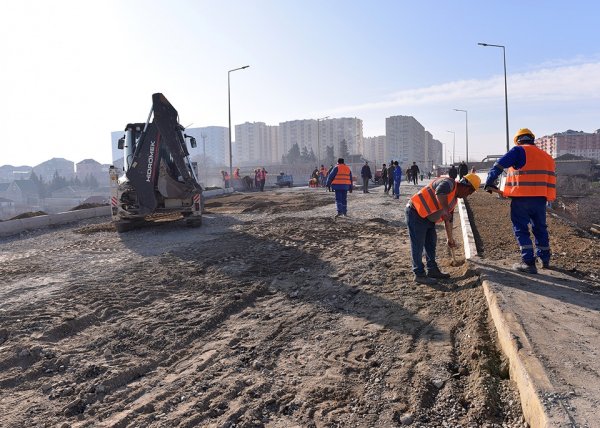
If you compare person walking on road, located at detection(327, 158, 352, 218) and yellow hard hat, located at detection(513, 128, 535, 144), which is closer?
yellow hard hat, located at detection(513, 128, 535, 144)

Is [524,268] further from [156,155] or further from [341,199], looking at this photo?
[156,155]

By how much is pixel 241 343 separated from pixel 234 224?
8.31 metres

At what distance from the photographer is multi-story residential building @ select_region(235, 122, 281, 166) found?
137375 mm

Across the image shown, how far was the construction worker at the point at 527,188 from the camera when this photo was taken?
221 inches

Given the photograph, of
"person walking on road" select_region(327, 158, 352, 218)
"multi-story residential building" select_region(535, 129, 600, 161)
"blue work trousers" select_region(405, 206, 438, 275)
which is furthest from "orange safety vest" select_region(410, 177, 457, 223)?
"multi-story residential building" select_region(535, 129, 600, 161)

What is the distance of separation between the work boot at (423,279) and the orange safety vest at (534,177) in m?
1.40

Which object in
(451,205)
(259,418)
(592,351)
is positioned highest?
(451,205)

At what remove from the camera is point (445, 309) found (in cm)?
491

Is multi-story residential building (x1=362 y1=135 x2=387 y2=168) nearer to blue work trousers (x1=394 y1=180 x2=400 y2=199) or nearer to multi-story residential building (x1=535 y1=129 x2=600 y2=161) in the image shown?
multi-story residential building (x1=535 y1=129 x2=600 y2=161)

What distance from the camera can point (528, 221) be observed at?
18.9 feet

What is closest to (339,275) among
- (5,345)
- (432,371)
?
(432,371)

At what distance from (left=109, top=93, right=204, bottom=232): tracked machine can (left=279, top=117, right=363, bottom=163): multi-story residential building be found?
112 m

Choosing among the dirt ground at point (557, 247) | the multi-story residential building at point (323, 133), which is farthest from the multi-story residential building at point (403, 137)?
the dirt ground at point (557, 247)

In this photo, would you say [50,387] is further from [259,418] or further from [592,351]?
[592,351]
